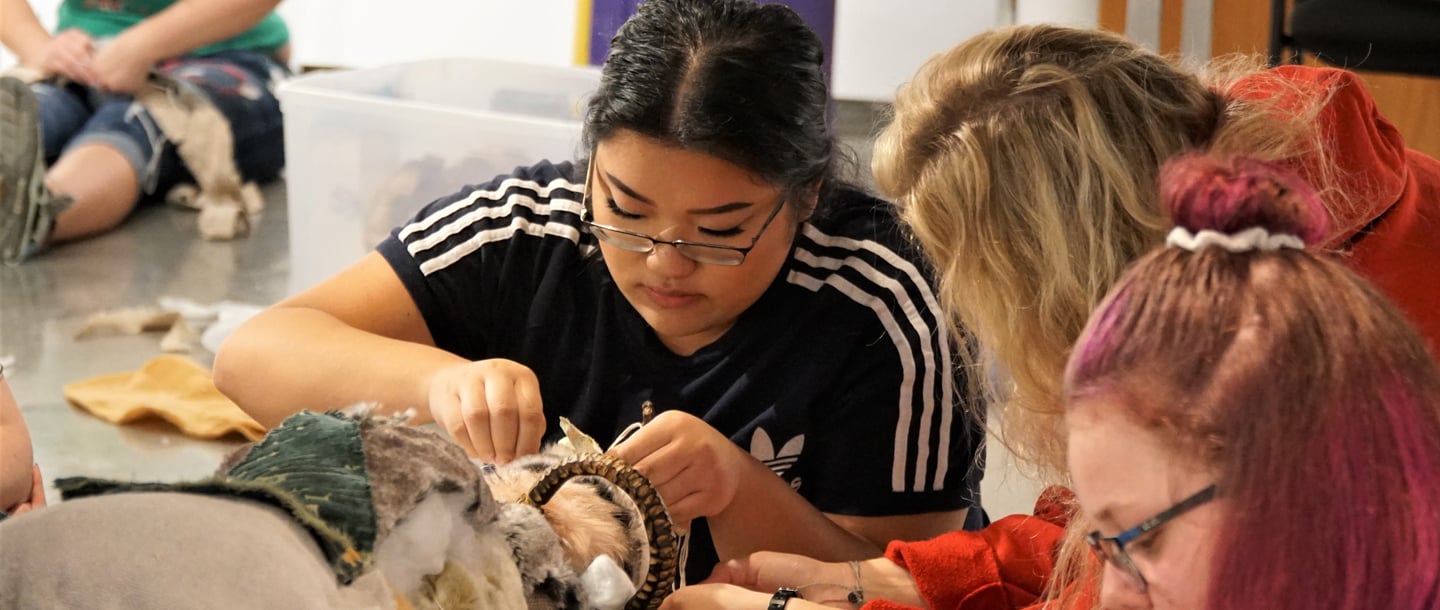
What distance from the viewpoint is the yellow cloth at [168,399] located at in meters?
2.04

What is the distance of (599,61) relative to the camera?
269cm

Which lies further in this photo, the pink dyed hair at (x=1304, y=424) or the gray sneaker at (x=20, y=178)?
the gray sneaker at (x=20, y=178)

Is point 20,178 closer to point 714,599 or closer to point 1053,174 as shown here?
point 714,599

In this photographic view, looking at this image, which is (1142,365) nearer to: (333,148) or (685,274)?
(685,274)

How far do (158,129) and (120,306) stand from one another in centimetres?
80

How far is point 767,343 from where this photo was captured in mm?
1297

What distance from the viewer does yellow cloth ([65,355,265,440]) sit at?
2035 millimetres

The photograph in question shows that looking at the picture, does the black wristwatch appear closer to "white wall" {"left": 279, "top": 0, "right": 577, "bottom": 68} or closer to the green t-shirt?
the green t-shirt

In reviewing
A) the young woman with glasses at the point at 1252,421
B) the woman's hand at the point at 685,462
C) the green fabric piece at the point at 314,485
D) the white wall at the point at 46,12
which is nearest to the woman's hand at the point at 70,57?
the white wall at the point at 46,12

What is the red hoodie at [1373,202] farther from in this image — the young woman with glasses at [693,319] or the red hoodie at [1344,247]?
the young woman with glasses at [693,319]

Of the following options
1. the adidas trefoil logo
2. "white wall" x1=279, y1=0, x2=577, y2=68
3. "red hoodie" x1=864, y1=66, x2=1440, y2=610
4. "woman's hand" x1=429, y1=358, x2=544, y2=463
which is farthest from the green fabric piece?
"white wall" x1=279, y1=0, x2=577, y2=68

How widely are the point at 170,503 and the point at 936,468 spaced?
0.81 m

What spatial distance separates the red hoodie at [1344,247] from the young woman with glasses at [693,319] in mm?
148

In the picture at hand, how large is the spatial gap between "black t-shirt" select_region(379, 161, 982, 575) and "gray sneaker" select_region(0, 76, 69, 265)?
1.78m
